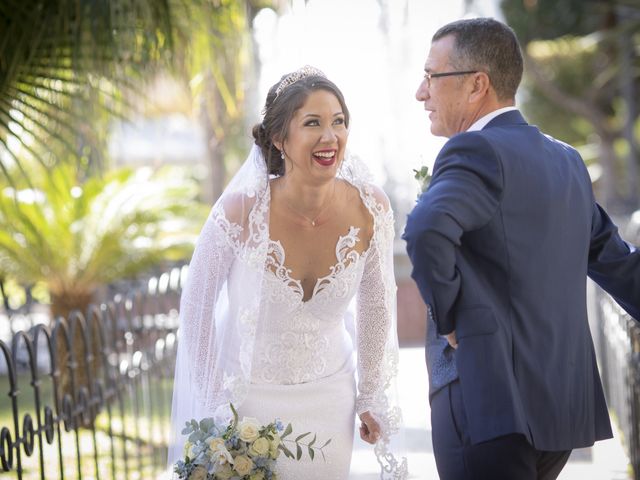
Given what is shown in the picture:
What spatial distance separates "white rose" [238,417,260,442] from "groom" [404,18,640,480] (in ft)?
1.91

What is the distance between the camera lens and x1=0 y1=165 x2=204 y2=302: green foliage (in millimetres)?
8961

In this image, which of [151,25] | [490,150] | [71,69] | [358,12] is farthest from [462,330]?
[358,12]

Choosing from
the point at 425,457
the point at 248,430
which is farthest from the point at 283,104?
the point at 425,457

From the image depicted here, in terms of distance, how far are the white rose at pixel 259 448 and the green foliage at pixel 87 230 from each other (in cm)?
613

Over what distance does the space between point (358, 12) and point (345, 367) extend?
10.2m

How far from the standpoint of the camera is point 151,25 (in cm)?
593

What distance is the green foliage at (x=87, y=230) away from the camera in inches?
353

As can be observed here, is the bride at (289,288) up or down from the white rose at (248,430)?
up

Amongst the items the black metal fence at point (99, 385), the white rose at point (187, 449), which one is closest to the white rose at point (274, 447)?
the white rose at point (187, 449)

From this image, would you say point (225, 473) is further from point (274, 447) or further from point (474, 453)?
point (474, 453)

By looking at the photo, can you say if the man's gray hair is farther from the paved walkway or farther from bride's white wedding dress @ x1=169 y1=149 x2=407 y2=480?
the paved walkway

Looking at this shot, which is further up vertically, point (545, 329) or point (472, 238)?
point (472, 238)

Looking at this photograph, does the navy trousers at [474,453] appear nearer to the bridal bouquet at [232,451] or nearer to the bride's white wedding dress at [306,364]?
the bridal bouquet at [232,451]

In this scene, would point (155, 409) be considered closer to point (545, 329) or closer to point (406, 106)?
point (406, 106)
